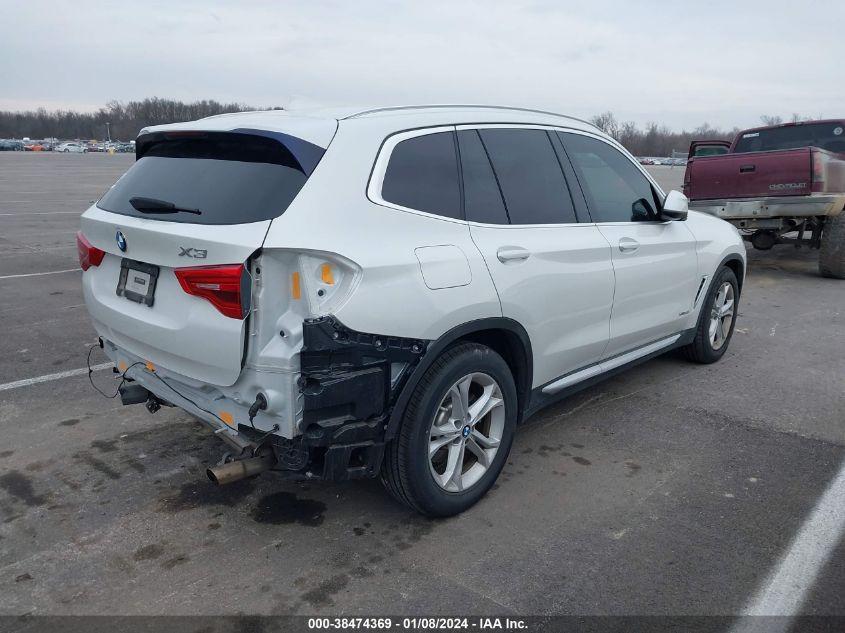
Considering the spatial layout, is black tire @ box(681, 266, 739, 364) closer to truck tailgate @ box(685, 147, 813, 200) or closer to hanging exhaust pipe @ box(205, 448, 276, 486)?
hanging exhaust pipe @ box(205, 448, 276, 486)

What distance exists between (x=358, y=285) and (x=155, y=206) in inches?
41.7

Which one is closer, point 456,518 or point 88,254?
point 456,518

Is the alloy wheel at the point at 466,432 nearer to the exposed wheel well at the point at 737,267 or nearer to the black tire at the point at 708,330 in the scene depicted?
the black tire at the point at 708,330

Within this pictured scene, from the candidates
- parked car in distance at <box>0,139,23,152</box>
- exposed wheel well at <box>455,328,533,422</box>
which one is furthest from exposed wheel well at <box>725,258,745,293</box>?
parked car in distance at <box>0,139,23,152</box>

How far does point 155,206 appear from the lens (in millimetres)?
3123

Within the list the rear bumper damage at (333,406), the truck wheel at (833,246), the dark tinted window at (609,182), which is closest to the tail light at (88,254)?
the rear bumper damage at (333,406)

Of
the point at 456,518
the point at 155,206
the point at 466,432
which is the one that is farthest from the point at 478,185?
the point at 456,518

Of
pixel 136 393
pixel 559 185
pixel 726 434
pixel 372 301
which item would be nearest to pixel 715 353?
pixel 726 434

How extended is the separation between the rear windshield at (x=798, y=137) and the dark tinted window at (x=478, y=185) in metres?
9.25

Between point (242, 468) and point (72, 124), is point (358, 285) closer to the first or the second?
Answer: point (242, 468)

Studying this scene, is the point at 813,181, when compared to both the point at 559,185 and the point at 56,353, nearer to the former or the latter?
the point at 559,185

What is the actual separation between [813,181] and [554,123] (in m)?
6.34

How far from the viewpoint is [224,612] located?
270 centimetres

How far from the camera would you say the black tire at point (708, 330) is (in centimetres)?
547
